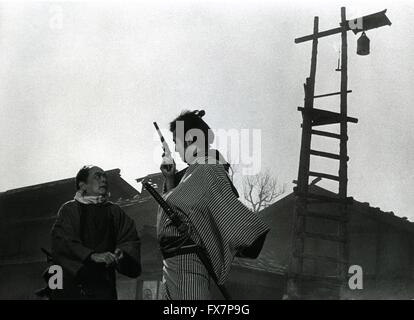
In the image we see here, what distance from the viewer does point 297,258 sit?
510 inches

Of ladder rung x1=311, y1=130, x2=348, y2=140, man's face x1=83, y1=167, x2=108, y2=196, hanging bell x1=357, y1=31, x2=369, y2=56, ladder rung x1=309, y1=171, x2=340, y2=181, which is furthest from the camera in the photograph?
hanging bell x1=357, y1=31, x2=369, y2=56

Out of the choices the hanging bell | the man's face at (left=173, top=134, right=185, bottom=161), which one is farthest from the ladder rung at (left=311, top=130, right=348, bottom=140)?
the man's face at (left=173, top=134, right=185, bottom=161)

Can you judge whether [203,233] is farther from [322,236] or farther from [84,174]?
[322,236]

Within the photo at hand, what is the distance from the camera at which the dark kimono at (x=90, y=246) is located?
470 cm

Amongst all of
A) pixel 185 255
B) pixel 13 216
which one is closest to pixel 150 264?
pixel 185 255

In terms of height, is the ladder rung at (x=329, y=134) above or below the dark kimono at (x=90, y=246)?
above

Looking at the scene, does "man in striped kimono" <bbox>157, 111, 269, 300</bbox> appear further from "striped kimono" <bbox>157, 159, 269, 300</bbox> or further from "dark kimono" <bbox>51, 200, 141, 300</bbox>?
"dark kimono" <bbox>51, 200, 141, 300</bbox>

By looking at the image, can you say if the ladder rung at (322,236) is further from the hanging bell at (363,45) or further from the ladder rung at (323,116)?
the hanging bell at (363,45)

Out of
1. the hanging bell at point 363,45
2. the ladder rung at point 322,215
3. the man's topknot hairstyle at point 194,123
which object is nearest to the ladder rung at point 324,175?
the ladder rung at point 322,215

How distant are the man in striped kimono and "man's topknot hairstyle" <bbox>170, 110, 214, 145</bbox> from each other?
336mm

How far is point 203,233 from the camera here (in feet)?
13.4

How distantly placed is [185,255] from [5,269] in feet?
62.0

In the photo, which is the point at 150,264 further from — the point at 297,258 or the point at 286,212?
the point at 286,212

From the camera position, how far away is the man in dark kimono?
4.70 m
